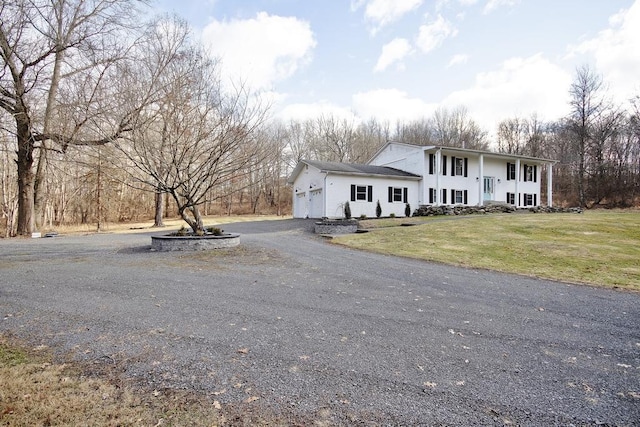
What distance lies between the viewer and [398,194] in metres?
23.7

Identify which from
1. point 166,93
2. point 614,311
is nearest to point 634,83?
point 614,311

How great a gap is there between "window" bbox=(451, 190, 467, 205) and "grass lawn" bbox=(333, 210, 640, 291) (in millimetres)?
9037

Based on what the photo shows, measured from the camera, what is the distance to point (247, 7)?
1106 centimetres

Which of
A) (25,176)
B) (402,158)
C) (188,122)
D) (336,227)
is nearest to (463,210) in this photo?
(402,158)

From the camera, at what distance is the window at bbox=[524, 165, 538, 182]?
27375 mm

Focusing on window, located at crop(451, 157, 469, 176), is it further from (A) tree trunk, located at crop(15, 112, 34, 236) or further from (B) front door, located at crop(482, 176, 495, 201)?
(A) tree trunk, located at crop(15, 112, 34, 236)

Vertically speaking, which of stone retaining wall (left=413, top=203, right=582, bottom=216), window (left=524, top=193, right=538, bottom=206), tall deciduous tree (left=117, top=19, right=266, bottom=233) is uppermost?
tall deciduous tree (left=117, top=19, right=266, bottom=233)

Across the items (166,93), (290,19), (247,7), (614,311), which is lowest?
(614,311)

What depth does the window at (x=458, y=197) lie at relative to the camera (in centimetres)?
2466

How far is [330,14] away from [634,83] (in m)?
32.1

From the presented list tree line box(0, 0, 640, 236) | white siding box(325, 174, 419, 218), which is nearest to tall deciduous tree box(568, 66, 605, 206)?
white siding box(325, 174, 419, 218)

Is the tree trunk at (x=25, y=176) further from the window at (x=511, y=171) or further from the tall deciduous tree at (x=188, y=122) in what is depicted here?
the window at (x=511, y=171)

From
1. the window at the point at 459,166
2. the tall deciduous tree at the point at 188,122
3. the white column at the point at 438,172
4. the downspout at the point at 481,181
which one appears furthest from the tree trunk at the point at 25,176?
the downspout at the point at 481,181

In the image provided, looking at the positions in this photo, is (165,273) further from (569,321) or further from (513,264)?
(513,264)
